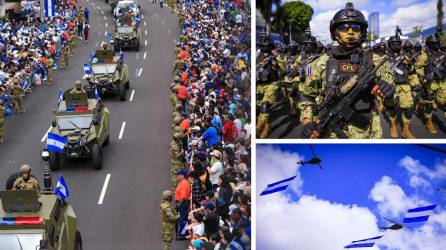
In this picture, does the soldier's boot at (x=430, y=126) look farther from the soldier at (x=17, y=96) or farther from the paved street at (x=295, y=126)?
the soldier at (x=17, y=96)

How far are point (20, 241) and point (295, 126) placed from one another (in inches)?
257

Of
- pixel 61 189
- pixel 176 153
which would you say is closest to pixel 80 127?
pixel 176 153

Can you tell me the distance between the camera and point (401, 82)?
23.6ft

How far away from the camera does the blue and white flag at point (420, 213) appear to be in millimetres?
7246

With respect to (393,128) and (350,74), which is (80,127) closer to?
(350,74)

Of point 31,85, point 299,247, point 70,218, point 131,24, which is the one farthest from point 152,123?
point 299,247

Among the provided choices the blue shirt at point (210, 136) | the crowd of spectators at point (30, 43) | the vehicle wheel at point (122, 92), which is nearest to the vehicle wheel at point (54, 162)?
the blue shirt at point (210, 136)

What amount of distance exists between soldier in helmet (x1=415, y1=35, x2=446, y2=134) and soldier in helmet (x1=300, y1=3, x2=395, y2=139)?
0.29 meters

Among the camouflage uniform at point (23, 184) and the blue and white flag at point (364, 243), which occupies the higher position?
the blue and white flag at point (364, 243)

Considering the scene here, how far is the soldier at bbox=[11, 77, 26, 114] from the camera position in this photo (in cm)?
2890

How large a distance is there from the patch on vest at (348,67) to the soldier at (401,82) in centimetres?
28

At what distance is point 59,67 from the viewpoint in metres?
39.8

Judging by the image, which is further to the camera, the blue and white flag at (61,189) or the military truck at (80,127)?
the military truck at (80,127)

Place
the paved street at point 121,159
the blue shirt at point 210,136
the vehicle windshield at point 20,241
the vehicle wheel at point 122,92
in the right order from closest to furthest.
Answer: the vehicle windshield at point 20,241 < the blue shirt at point 210,136 < the paved street at point 121,159 < the vehicle wheel at point 122,92
